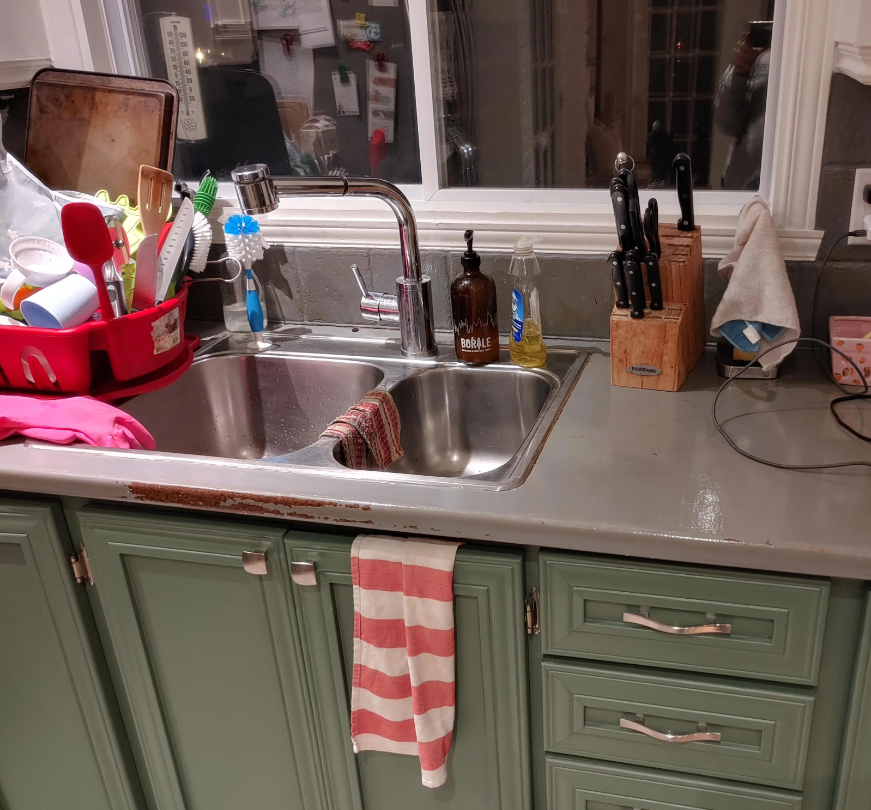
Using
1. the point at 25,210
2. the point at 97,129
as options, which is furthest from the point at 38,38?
the point at 25,210

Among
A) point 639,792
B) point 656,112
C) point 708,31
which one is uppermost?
point 708,31

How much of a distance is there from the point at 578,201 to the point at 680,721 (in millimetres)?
962

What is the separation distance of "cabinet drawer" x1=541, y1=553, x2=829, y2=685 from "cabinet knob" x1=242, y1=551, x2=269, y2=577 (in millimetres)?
396

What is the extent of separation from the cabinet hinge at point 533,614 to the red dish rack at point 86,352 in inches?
33.2

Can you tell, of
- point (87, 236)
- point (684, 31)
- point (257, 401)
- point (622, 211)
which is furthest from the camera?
point (257, 401)

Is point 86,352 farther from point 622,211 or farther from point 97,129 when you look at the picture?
point 622,211

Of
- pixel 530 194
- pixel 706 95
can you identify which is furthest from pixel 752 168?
pixel 530 194

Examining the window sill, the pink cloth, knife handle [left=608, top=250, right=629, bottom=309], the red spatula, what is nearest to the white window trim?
the window sill

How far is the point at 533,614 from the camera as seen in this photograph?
1.18 meters

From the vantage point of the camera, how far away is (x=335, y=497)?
118 cm

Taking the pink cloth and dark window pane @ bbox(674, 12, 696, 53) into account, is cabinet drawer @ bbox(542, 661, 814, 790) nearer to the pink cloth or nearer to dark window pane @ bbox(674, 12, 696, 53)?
the pink cloth

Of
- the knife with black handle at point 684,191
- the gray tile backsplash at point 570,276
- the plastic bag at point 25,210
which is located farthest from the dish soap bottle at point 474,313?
the plastic bag at point 25,210

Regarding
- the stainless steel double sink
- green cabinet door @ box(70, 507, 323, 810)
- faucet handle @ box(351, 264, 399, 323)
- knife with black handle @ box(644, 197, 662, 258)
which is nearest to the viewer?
green cabinet door @ box(70, 507, 323, 810)

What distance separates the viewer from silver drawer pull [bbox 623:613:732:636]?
109cm
